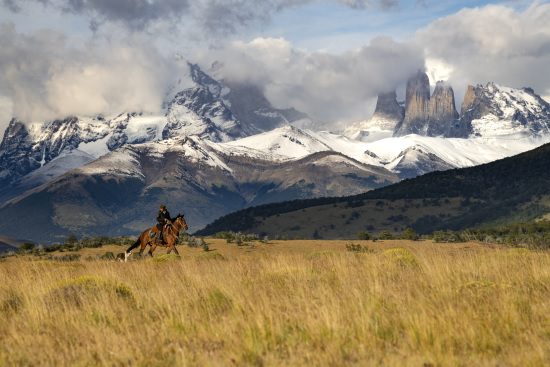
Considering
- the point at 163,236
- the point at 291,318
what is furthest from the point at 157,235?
the point at 291,318

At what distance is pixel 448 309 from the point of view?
42.1 ft

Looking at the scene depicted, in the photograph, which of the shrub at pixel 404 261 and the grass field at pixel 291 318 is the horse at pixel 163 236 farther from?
the grass field at pixel 291 318

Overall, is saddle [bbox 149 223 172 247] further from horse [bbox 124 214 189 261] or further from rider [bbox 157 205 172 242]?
rider [bbox 157 205 172 242]

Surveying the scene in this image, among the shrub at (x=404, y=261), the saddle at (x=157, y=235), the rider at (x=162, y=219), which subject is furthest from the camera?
the saddle at (x=157, y=235)

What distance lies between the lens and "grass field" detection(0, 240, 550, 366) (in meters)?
11.1

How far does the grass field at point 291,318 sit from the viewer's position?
1108cm

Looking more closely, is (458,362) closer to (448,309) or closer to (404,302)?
(448,309)

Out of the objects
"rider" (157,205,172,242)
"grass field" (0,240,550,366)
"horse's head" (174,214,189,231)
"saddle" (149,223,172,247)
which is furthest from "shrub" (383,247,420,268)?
"horse's head" (174,214,189,231)

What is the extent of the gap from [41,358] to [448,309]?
6883mm

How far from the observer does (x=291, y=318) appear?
13.0m

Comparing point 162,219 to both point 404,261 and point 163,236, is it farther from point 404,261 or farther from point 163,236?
point 404,261

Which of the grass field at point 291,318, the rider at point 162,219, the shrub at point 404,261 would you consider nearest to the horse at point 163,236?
the rider at point 162,219

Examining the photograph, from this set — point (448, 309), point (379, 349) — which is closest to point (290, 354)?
point (379, 349)

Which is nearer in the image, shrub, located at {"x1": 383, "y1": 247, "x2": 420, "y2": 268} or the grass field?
the grass field
